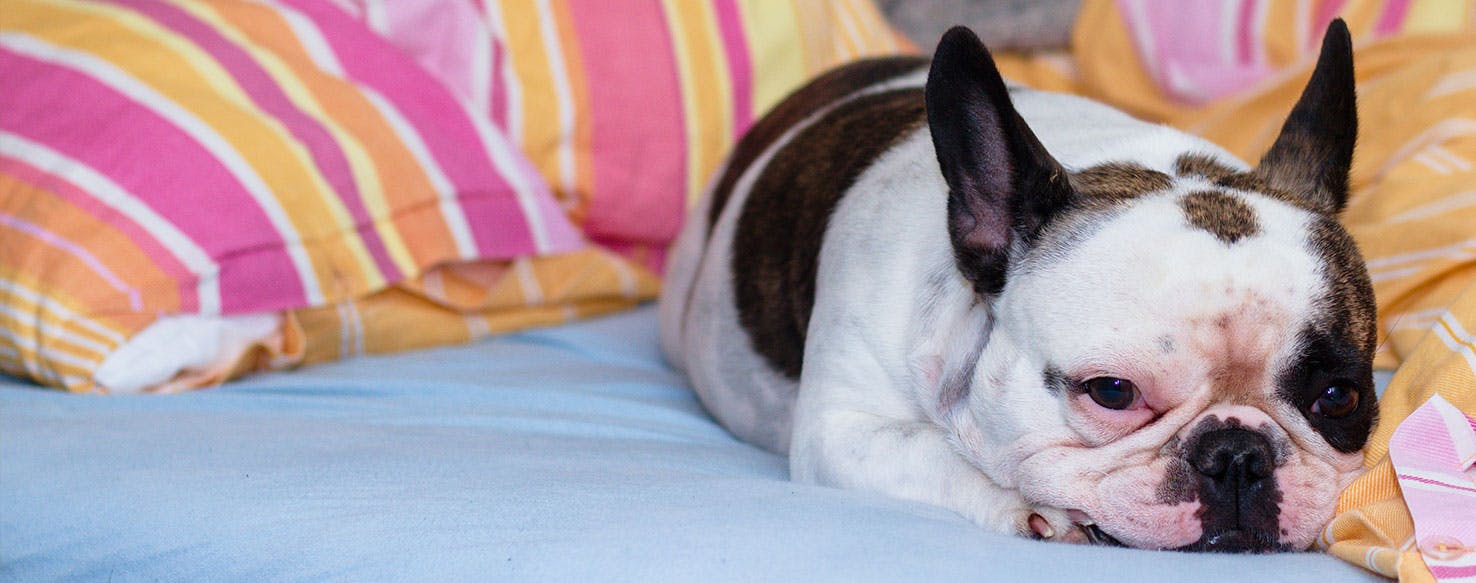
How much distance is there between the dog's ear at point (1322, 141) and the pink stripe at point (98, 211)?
1677 millimetres

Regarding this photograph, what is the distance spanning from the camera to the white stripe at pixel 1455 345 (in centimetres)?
167

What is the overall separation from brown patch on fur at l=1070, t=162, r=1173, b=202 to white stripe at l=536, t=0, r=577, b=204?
1.45 m

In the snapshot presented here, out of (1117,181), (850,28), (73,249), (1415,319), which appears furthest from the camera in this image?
(850,28)

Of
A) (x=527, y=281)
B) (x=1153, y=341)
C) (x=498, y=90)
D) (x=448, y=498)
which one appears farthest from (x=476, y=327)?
(x=1153, y=341)

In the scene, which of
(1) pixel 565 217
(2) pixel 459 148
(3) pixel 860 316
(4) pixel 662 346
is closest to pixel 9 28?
(2) pixel 459 148

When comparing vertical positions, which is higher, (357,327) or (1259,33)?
(357,327)

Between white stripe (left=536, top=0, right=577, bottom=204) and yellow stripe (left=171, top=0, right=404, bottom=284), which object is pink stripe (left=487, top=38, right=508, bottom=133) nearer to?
white stripe (left=536, top=0, right=577, bottom=204)

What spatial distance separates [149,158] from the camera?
229cm

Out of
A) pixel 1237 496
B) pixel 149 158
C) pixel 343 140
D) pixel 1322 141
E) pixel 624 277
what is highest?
pixel 149 158

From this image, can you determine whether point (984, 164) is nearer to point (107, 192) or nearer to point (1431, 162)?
point (1431, 162)

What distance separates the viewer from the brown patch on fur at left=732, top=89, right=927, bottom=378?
6.98ft

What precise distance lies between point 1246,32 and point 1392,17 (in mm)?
326

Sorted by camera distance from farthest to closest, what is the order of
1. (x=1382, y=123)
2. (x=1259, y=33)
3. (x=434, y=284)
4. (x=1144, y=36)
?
(x=1144, y=36) < (x=1259, y=33) < (x=434, y=284) < (x=1382, y=123)

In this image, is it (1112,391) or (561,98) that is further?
(561,98)
